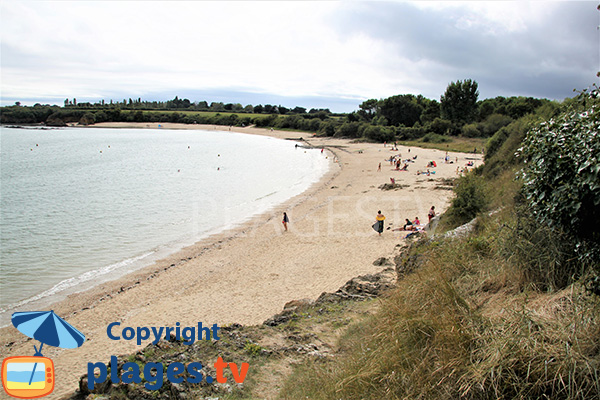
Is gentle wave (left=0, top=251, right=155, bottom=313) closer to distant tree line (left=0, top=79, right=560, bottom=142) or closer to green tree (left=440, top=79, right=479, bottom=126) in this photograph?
distant tree line (left=0, top=79, right=560, bottom=142)

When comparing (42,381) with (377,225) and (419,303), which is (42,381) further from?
(377,225)

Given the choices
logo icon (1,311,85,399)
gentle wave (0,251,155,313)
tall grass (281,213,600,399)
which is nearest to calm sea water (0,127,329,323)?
gentle wave (0,251,155,313)

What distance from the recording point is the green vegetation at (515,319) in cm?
369

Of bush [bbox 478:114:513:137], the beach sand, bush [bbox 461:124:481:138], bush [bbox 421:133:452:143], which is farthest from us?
bush [bbox 421:133:452:143]

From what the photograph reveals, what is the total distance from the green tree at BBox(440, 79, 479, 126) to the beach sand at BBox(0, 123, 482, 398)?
5457cm

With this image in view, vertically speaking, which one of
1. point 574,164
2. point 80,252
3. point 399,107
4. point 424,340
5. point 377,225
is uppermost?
point 399,107

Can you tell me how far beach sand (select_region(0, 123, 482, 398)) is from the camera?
33.8 ft

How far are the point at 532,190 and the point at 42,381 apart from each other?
956 cm

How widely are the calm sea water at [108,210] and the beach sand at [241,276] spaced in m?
1.70

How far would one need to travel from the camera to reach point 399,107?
284ft

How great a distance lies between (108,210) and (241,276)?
1646 cm

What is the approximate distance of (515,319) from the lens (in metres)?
4.25

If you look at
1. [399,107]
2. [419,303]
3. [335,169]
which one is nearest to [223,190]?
[335,169]

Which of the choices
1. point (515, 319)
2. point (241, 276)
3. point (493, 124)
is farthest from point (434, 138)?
point (515, 319)
